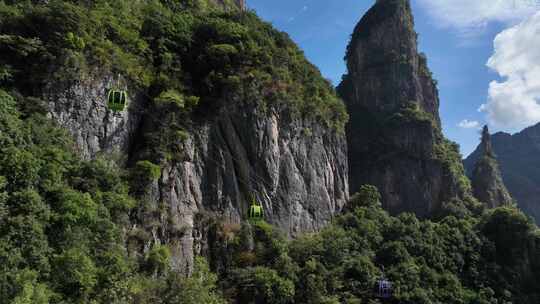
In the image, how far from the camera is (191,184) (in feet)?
79.5

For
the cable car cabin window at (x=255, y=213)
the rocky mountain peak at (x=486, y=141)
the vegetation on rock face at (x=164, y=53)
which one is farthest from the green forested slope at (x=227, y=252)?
the rocky mountain peak at (x=486, y=141)

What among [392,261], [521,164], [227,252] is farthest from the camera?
[521,164]

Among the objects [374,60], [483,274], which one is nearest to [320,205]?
[483,274]

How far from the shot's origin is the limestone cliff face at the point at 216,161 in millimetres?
21391

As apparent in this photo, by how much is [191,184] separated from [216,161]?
243 centimetres

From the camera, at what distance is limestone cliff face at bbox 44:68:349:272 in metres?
21.4

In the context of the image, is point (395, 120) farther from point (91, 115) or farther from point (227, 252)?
point (91, 115)

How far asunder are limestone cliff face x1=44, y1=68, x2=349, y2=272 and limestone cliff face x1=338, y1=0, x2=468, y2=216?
1596 cm

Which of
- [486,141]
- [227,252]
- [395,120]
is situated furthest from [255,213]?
[486,141]

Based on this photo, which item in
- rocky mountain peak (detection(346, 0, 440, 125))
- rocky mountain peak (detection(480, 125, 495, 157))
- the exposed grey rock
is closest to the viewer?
the exposed grey rock

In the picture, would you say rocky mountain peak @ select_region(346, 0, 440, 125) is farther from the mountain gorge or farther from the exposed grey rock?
the exposed grey rock

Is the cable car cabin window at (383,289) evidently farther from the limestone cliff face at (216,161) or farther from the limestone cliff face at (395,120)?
the limestone cliff face at (395,120)

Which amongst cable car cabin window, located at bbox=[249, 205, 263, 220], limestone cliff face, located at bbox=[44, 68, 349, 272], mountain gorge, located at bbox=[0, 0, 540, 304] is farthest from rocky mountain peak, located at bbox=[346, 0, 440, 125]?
cable car cabin window, located at bbox=[249, 205, 263, 220]

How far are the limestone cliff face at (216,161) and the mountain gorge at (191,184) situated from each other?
3.6 inches
